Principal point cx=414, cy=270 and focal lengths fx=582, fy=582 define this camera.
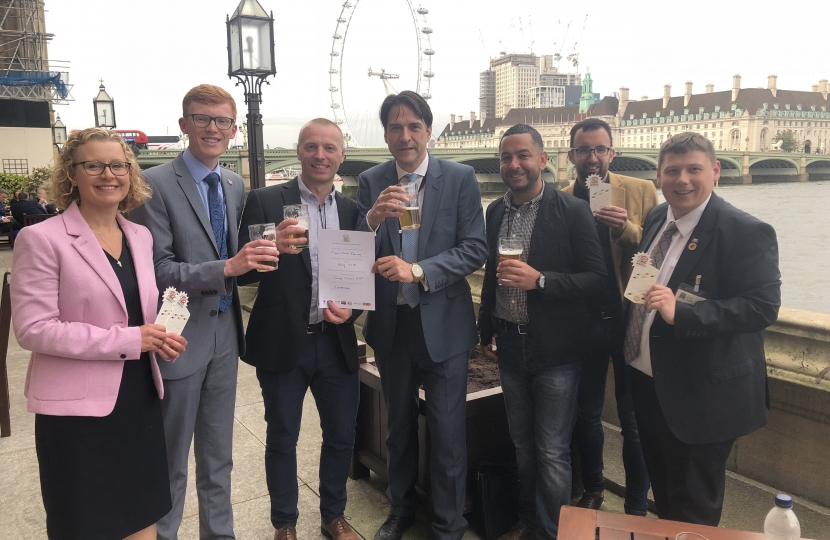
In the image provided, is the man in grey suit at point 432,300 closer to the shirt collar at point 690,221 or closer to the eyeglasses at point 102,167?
the shirt collar at point 690,221

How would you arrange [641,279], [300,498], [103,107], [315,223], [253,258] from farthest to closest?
1. [103,107]
2. [300,498]
3. [315,223]
4. [253,258]
5. [641,279]

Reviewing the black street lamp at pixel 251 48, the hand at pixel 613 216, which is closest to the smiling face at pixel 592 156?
the hand at pixel 613 216

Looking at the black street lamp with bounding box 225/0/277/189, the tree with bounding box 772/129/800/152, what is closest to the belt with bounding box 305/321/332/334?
the black street lamp with bounding box 225/0/277/189

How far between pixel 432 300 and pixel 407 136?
0.71 metres

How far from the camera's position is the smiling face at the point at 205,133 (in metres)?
2.32

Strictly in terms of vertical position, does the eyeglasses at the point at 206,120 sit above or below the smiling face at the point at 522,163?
above

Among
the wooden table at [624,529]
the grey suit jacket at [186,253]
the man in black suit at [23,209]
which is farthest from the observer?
the man in black suit at [23,209]

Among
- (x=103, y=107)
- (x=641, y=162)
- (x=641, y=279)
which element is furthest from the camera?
(x=641, y=162)

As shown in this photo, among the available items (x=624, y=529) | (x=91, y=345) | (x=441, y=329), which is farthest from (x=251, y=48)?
(x=624, y=529)

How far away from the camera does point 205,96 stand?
2.32m

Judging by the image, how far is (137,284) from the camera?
6.62 ft

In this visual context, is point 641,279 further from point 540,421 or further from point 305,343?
point 305,343

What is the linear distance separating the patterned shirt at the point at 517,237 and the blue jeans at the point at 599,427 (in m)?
0.49

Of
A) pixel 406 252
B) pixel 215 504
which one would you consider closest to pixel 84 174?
pixel 406 252
